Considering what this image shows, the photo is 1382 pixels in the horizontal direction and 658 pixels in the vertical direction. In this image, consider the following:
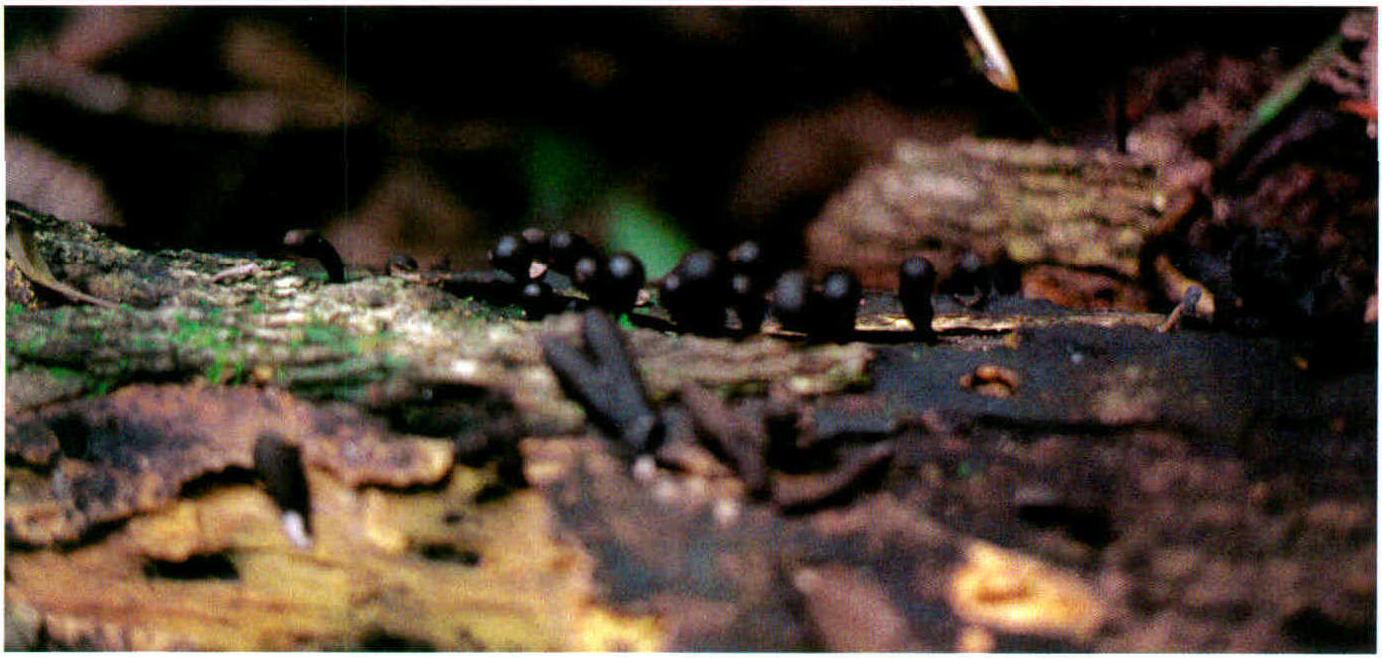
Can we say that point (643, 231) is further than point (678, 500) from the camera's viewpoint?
Yes

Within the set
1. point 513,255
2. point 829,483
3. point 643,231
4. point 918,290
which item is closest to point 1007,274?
point 918,290

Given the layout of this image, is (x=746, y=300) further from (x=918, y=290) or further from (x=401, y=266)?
(x=401, y=266)

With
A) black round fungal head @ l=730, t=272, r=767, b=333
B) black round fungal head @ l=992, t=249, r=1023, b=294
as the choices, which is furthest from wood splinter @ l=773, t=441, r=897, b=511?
black round fungal head @ l=992, t=249, r=1023, b=294

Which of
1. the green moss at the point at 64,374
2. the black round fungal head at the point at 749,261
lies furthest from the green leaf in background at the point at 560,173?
the green moss at the point at 64,374

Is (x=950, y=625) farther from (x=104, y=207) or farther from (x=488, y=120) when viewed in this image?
(x=104, y=207)

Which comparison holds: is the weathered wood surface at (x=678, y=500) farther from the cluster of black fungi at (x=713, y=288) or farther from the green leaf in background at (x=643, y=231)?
the green leaf in background at (x=643, y=231)

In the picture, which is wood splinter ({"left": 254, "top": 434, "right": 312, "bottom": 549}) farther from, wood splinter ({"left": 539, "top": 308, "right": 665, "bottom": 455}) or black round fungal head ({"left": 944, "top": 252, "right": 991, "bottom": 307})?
black round fungal head ({"left": 944, "top": 252, "right": 991, "bottom": 307})

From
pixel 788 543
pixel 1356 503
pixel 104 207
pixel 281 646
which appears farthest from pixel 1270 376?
pixel 104 207
